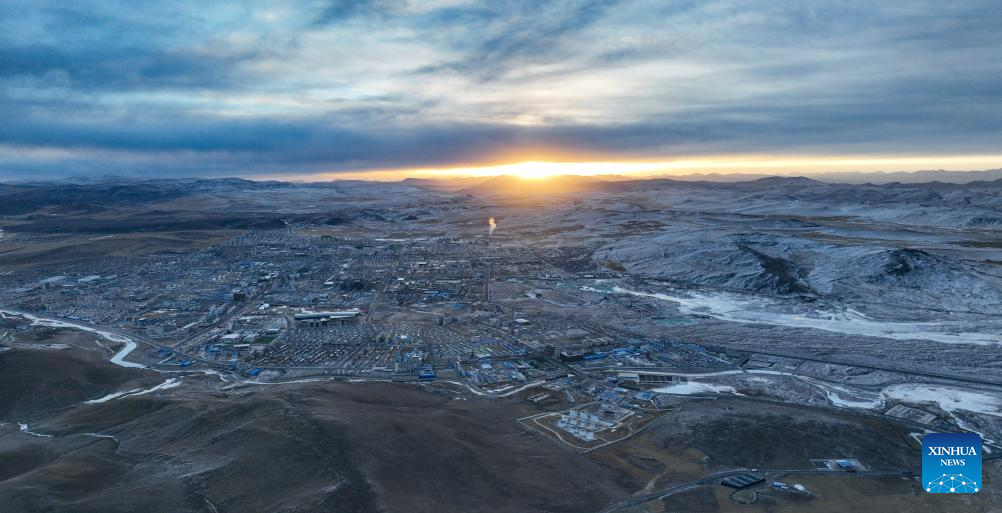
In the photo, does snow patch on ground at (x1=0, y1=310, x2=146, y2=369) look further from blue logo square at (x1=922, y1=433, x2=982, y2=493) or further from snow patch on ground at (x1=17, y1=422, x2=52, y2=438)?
blue logo square at (x1=922, y1=433, x2=982, y2=493)

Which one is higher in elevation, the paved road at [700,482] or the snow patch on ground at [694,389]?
the snow patch on ground at [694,389]

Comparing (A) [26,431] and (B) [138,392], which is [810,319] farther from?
(A) [26,431]

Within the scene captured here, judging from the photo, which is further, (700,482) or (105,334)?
(105,334)

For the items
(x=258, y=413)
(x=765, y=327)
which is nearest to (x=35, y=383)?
(x=258, y=413)

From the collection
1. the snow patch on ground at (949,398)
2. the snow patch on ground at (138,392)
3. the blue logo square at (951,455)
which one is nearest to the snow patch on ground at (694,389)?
the snow patch on ground at (949,398)

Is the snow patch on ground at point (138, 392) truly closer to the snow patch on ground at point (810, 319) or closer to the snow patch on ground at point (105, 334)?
the snow patch on ground at point (105, 334)

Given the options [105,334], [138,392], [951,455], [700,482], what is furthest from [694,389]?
[105,334]

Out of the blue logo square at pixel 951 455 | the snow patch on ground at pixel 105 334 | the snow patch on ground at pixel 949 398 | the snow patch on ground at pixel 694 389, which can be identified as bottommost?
the snow patch on ground at pixel 105 334

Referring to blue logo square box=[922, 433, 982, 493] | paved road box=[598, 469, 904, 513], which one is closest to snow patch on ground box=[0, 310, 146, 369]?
paved road box=[598, 469, 904, 513]

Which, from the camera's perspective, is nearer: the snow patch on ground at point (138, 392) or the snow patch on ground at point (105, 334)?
the snow patch on ground at point (138, 392)

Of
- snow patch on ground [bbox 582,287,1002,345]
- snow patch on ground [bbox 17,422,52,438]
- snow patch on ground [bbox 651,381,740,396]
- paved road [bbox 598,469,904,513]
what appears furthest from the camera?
snow patch on ground [bbox 582,287,1002,345]

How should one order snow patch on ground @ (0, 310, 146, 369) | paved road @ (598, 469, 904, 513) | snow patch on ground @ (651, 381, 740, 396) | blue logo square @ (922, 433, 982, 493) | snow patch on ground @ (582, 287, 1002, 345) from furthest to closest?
snow patch on ground @ (582, 287, 1002, 345) < snow patch on ground @ (0, 310, 146, 369) < snow patch on ground @ (651, 381, 740, 396) < paved road @ (598, 469, 904, 513) < blue logo square @ (922, 433, 982, 493)
